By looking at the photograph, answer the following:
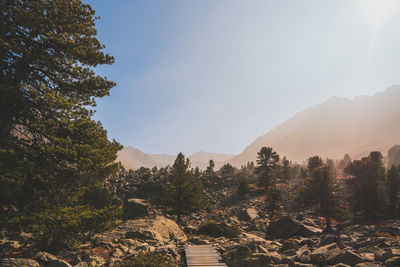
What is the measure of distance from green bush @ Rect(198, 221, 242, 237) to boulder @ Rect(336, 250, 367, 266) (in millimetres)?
7723

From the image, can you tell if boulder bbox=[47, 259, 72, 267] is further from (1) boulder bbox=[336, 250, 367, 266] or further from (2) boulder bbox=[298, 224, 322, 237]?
(2) boulder bbox=[298, 224, 322, 237]

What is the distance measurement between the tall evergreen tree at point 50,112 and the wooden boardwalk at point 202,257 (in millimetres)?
4620

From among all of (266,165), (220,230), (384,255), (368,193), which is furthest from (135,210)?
(368,193)

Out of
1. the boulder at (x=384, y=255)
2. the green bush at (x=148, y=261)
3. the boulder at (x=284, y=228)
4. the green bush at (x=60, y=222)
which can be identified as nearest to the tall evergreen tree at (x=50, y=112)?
the green bush at (x=60, y=222)

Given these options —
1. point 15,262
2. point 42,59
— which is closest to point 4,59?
point 42,59

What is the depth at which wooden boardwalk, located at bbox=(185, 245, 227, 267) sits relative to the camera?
8.58m

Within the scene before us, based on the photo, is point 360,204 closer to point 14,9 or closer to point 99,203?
point 99,203

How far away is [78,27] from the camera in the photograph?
7215 mm

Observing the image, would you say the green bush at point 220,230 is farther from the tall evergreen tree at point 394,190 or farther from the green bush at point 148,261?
the tall evergreen tree at point 394,190

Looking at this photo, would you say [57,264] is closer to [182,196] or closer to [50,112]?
[50,112]

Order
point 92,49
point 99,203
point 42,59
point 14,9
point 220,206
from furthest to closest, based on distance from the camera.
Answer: point 220,206
point 99,203
point 92,49
point 42,59
point 14,9

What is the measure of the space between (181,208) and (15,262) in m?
17.6

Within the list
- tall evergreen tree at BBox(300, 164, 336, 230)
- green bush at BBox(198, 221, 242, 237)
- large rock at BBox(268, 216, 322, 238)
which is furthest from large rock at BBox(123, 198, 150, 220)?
tall evergreen tree at BBox(300, 164, 336, 230)

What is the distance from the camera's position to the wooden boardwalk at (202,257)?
8.58 metres
